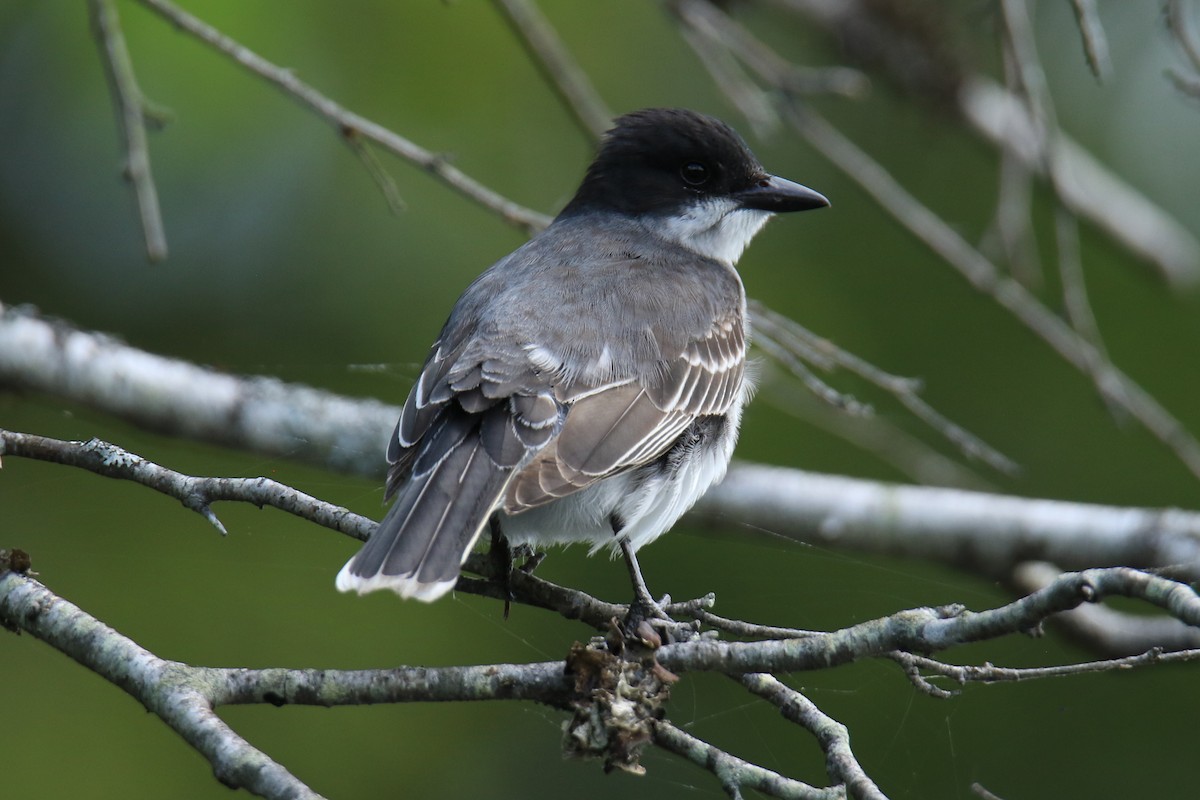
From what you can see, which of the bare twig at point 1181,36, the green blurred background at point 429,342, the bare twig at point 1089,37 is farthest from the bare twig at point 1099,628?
the bare twig at point 1089,37

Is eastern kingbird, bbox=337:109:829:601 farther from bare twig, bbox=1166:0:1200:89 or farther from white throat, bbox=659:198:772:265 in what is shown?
bare twig, bbox=1166:0:1200:89

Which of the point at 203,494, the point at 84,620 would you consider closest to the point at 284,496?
the point at 203,494

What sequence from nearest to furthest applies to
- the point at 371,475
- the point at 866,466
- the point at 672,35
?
1. the point at 371,475
2. the point at 866,466
3. the point at 672,35

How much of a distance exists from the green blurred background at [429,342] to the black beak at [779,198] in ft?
2.78

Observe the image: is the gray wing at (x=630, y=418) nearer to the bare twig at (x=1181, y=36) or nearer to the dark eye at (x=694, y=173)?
the dark eye at (x=694, y=173)

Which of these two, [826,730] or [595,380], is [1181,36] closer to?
[595,380]

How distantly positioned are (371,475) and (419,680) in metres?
2.18

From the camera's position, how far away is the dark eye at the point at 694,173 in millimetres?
4520

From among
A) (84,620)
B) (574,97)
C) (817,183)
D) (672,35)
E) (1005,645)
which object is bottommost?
(1005,645)

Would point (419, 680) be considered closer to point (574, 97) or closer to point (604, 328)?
point (604, 328)

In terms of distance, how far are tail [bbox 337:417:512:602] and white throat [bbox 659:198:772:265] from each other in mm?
1511

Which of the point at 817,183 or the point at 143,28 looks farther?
the point at 817,183

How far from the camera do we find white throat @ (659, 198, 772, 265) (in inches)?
177

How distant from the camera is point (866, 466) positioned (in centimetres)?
623
